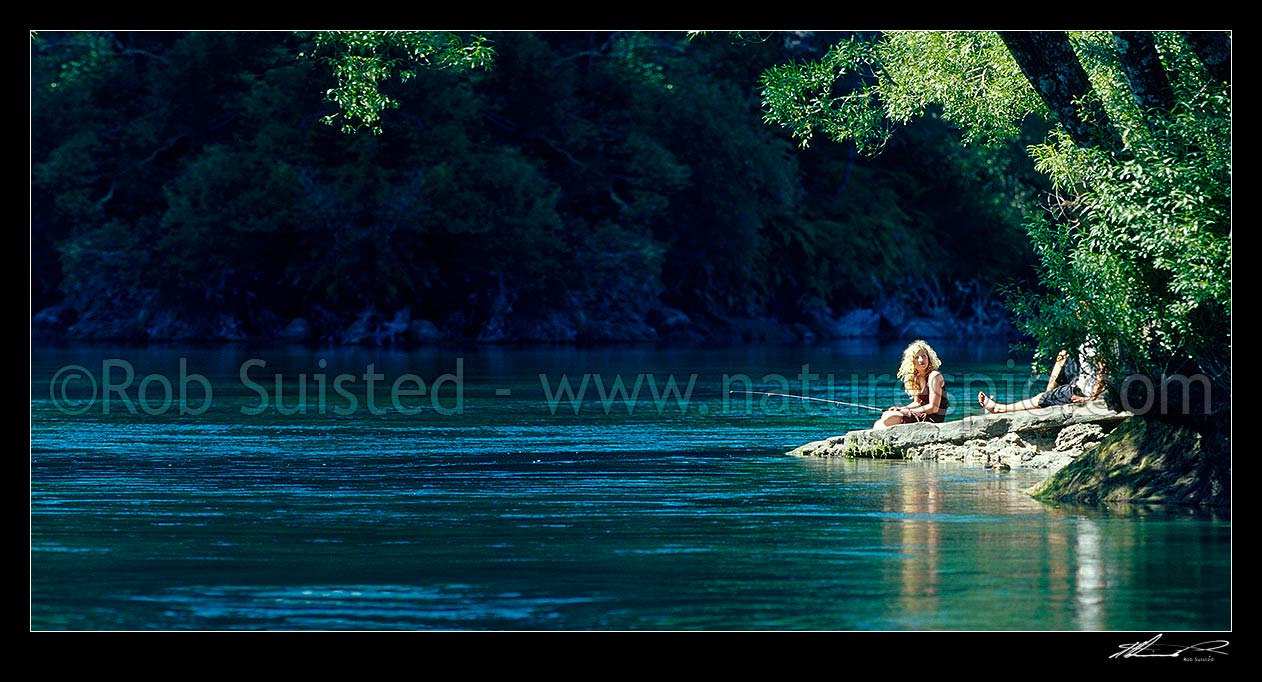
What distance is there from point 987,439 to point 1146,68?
4416 millimetres

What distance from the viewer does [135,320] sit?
191 ft

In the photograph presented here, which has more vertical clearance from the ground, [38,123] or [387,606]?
[38,123]

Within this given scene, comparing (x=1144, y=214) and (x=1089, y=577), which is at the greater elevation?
(x=1144, y=214)

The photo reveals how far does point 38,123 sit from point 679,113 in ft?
57.5

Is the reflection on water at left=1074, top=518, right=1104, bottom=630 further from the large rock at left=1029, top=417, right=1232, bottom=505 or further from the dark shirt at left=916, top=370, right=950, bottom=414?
the dark shirt at left=916, top=370, right=950, bottom=414

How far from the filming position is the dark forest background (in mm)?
55031

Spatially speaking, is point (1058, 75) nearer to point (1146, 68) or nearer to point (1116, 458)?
point (1146, 68)

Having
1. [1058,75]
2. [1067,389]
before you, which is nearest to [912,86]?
[1067,389]

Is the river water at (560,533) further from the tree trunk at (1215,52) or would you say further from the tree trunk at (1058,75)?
the tree trunk at (1215,52)

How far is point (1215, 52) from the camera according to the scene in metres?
14.4
